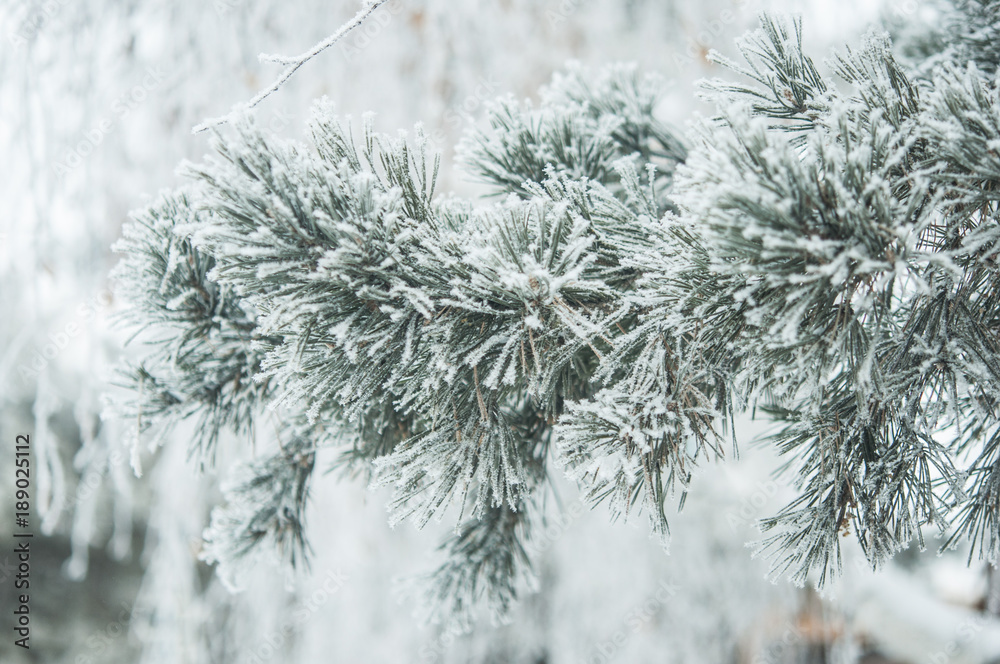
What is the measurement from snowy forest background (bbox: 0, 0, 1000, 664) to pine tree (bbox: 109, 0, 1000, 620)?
0.22 metres

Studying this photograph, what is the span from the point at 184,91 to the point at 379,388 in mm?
1058

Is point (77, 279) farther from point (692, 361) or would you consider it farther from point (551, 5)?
point (551, 5)

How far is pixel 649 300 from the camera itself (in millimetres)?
409

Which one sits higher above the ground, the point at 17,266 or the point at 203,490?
the point at 17,266

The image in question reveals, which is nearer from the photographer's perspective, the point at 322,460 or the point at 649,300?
the point at 649,300

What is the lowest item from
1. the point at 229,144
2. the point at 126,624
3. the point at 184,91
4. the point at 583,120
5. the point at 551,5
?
the point at 126,624

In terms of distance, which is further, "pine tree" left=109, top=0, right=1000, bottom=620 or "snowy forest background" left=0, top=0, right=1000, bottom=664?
"snowy forest background" left=0, top=0, right=1000, bottom=664

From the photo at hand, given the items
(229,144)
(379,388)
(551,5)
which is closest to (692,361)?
(379,388)

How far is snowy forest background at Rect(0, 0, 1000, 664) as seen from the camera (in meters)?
0.93

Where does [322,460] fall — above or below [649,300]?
below

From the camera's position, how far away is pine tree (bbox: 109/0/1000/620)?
0.35 meters

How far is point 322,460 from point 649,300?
48.6 inches

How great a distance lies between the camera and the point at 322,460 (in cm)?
144

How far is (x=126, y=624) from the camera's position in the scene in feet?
9.15
